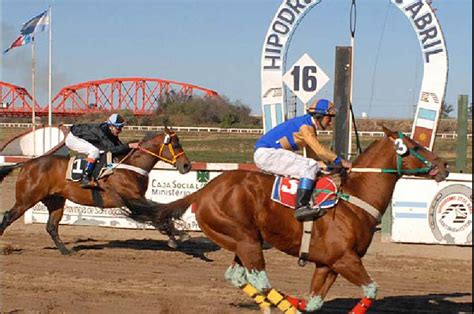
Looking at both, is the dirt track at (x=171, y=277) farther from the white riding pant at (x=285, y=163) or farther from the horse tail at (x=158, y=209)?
the white riding pant at (x=285, y=163)

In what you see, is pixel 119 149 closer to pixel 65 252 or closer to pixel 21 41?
pixel 65 252

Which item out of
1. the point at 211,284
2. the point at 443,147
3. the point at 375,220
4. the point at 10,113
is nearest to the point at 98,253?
the point at 211,284

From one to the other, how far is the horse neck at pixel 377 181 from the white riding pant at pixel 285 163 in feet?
1.39

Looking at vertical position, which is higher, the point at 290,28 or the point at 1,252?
the point at 290,28

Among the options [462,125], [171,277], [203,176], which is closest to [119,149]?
[203,176]

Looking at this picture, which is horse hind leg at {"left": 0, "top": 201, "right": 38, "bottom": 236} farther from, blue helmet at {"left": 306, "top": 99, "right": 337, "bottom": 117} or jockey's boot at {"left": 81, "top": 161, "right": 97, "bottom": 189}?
blue helmet at {"left": 306, "top": 99, "right": 337, "bottom": 117}

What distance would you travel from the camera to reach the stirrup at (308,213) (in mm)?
7785

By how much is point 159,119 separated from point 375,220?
50.1 metres

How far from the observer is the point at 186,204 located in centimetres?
859

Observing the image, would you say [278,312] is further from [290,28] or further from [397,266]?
[290,28]

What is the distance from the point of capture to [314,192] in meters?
7.91

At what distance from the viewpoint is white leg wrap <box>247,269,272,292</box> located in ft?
26.6

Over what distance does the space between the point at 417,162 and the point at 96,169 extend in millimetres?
6349

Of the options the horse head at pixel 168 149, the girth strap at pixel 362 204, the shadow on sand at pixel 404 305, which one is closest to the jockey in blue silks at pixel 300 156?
the girth strap at pixel 362 204
